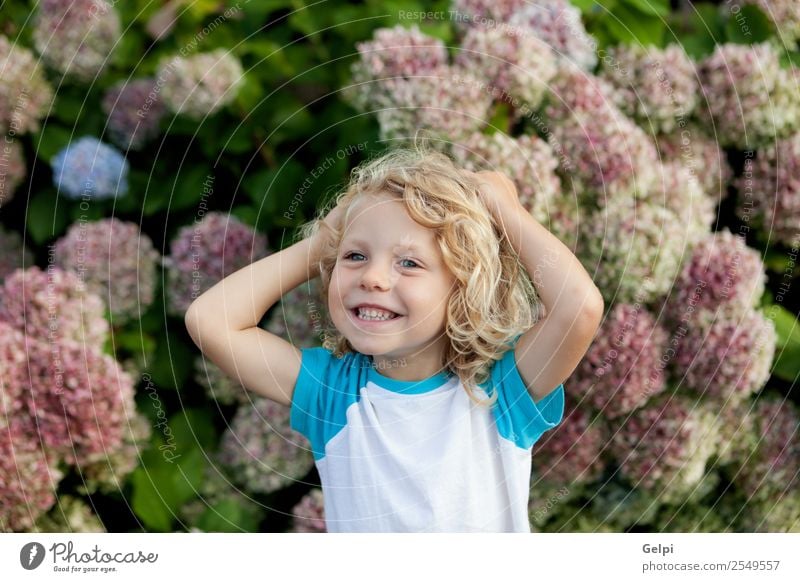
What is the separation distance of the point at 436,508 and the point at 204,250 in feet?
1.75

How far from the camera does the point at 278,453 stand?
1.38 meters

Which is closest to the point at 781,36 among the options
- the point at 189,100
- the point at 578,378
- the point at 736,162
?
the point at 736,162

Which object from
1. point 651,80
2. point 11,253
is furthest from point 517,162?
point 11,253

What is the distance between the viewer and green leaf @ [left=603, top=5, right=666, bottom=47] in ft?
4.55

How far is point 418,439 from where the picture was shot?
3.31 feet

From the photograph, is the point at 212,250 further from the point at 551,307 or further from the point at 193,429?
the point at 551,307

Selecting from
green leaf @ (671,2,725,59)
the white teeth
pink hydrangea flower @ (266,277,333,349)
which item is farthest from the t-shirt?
green leaf @ (671,2,725,59)

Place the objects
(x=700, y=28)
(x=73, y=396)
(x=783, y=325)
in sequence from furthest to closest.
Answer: (x=700, y=28) → (x=783, y=325) → (x=73, y=396)

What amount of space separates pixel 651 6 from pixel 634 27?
0.13 ft

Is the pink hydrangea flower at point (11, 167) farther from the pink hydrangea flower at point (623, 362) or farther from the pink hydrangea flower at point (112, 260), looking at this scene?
the pink hydrangea flower at point (623, 362)

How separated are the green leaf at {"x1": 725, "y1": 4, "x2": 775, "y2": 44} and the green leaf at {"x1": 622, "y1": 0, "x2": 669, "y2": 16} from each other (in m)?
0.12

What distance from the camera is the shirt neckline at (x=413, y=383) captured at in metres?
1.02
